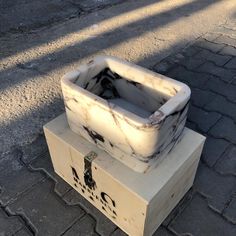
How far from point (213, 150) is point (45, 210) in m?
0.82

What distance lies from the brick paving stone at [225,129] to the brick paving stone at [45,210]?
31.2 inches

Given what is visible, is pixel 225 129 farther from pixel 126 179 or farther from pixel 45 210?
pixel 45 210

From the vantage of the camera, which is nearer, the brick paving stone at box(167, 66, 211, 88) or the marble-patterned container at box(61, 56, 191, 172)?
the marble-patterned container at box(61, 56, 191, 172)

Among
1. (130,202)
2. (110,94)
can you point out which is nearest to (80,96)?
(110,94)

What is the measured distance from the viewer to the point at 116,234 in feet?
4.00

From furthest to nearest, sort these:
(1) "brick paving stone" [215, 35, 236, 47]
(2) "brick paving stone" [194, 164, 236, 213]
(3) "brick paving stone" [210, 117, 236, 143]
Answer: (1) "brick paving stone" [215, 35, 236, 47] < (3) "brick paving stone" [210, 117, 236, 143] < (2) "brick paving stone" [194, 164, 236, 213]

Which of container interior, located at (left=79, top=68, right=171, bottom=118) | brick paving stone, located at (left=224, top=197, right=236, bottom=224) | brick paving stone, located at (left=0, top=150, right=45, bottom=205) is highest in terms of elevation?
container interior, located at (left=79, top=68, right=171, bottom=118)

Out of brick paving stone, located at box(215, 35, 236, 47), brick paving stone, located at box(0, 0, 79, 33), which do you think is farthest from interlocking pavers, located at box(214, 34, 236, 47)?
brick paving stone, located at box(0, 0, 79, 33)

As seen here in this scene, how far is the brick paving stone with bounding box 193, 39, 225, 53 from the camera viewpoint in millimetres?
2299

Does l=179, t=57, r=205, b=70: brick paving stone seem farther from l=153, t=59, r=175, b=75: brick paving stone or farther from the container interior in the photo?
the container interior

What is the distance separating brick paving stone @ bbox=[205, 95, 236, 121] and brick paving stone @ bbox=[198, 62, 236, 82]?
0.71 ft

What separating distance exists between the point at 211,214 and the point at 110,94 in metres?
0.63

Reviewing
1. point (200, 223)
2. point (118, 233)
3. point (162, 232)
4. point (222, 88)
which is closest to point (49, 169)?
point (118, 233)

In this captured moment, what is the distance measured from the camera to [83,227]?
4.08ft
